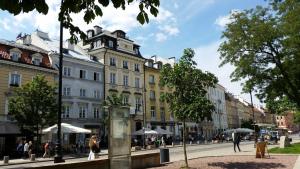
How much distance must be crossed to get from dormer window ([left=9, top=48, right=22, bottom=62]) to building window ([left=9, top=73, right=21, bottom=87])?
5.40 feet

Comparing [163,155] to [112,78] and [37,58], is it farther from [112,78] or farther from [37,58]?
[112,78]

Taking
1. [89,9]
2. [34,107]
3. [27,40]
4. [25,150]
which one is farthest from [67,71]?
[89,9]

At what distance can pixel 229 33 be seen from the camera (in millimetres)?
29688

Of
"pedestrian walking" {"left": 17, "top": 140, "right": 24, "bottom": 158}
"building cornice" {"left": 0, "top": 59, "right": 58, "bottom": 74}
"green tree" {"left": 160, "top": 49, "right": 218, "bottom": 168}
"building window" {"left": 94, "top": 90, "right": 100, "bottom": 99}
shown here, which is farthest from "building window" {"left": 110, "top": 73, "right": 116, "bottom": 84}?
"green tree" {"left": 160, "top": 49, "right": 218, "bottom": 168}

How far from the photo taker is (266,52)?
94.4 feet

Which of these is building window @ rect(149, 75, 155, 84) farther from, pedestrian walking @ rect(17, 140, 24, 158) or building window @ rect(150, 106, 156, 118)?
pedestrian walking @ rect(17, 140, 24, 158)

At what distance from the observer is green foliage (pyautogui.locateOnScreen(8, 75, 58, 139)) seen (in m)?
31.1

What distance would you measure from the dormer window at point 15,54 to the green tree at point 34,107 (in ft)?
22.3

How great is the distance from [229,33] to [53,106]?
16.1m

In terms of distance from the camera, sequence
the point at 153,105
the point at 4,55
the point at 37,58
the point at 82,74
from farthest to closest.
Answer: the point at 153,105, the point at 82,74, the point at 37,58, the point at 4,55

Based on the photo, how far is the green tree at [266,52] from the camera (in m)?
25.9

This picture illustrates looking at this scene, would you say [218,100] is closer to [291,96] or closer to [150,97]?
[150,97]

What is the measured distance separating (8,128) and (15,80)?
560cm

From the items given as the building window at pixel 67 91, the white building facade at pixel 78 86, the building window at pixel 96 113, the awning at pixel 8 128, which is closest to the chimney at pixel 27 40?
the white building facade at pixel 78 86
